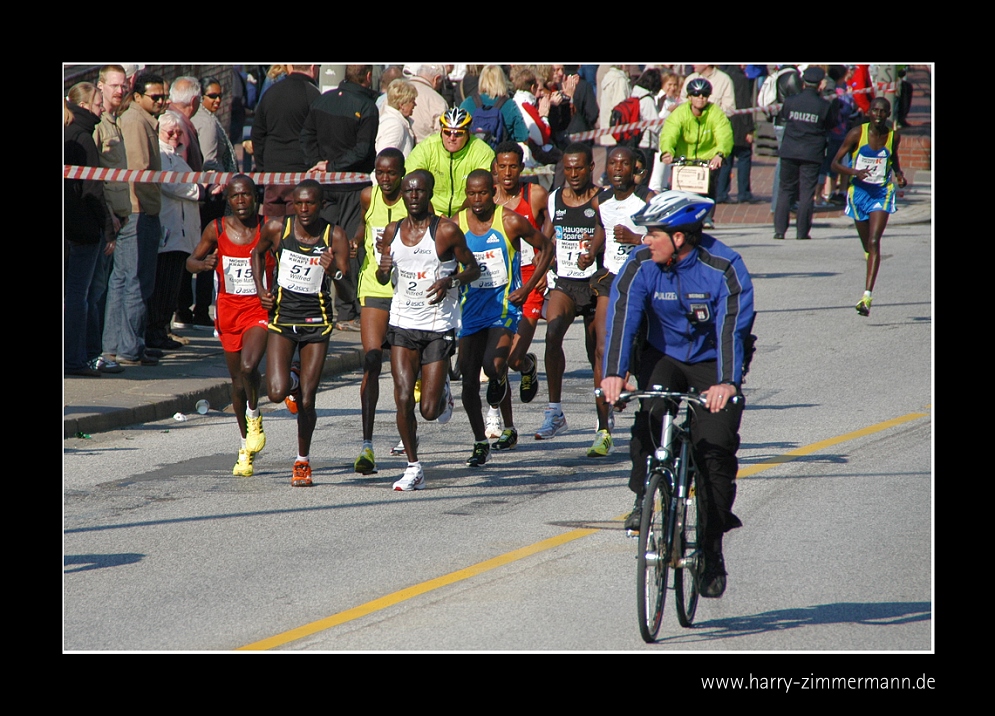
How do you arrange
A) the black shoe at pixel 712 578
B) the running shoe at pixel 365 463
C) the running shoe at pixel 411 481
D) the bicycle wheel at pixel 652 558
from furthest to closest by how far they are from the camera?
1. the running shoe at pixel 365 463
2. the running shoe at pixel 411 481
3. the black shoe at pixel 712 578
4. the bicycle wheel at pixel 652 558

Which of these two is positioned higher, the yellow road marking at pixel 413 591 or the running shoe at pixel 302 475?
the running shoe at pixel 302 475

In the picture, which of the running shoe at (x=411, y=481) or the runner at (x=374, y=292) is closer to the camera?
the running shoe at (x=411, y=481)

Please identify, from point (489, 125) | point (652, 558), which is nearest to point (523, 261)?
point (652, 558)

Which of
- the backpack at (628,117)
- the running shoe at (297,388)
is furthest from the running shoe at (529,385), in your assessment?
the backpack at (628,117)

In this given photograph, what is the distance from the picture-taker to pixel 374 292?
10117 mm

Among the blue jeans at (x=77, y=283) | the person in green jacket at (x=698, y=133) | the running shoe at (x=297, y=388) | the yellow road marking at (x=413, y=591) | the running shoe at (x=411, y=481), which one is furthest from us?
the person in green jacket at (x=698, y=133)

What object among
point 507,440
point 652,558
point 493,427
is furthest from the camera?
point 493,427

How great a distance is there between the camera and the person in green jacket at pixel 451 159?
1217cm

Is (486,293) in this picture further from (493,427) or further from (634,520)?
(634,520)

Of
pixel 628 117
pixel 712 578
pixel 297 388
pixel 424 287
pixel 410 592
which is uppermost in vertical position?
pixel 628 117

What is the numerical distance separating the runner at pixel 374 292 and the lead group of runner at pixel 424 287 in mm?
11

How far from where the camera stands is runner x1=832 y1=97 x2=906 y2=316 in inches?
604

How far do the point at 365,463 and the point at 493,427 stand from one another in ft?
4.65

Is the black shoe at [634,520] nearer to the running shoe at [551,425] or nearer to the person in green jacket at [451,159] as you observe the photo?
the running shoe at [551,425]
